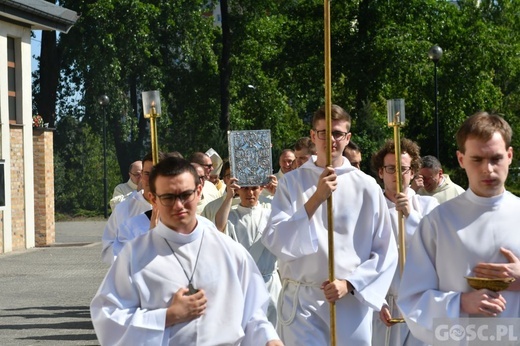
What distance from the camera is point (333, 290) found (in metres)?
7.54

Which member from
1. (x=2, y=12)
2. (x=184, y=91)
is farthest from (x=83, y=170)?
(x=2, y=12)

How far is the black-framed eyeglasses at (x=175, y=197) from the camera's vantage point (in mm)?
5648

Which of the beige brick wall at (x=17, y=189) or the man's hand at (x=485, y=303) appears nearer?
the man's hand at (x=485, y=303)

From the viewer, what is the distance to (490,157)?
5145 millimetres

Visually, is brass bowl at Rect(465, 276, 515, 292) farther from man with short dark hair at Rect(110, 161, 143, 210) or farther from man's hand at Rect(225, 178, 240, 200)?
man with short dark hair at Rect(110, 161, 143, 210)

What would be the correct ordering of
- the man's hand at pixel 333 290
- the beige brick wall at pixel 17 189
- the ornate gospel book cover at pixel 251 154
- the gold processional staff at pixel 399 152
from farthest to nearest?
1. the beige brick wall at pixel 17 189
2. the ornate gospel book cover at pixel 251 154
3. the gold processional staff at pixel 399 152
4. the man's hand at pixel 333 290

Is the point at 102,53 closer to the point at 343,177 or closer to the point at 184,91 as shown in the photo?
the point at 184,91

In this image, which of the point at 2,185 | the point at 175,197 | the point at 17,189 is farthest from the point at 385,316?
the point at 17,189

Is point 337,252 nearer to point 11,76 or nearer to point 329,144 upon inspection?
point 329,144

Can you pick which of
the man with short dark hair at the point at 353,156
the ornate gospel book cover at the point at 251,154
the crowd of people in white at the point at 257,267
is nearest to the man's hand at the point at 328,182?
the crowd of people in white at the point at 257,267

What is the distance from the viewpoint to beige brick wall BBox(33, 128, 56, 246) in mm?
30547

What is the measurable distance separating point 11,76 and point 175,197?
24249mm

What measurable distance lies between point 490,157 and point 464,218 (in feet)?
1.08

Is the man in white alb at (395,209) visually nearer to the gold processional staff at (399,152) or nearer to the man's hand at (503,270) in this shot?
the gold processional staff at (399,152)
